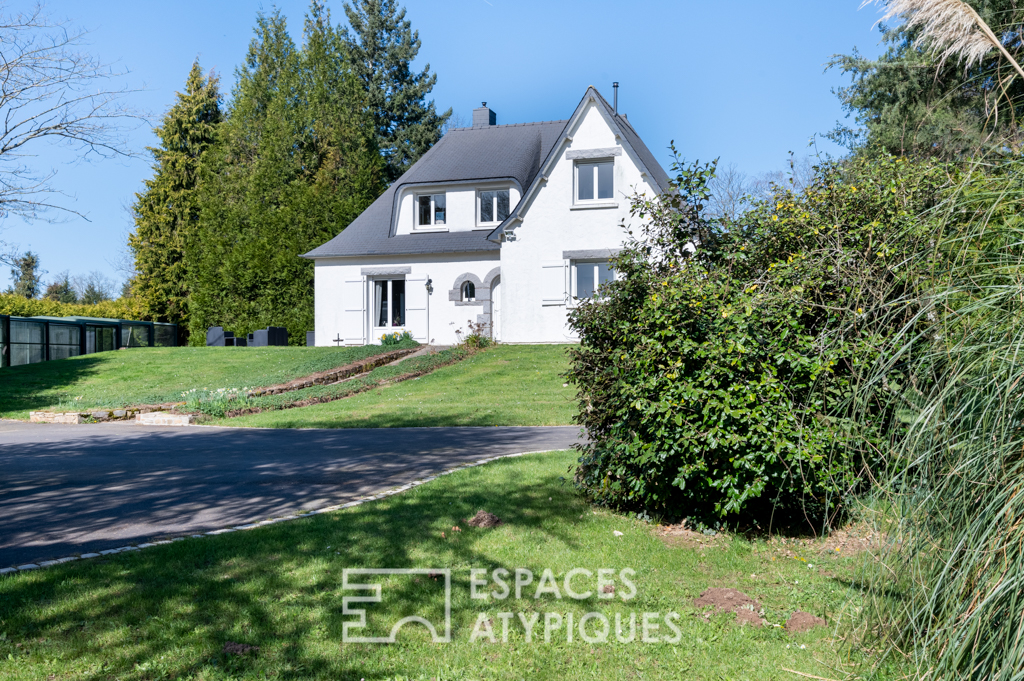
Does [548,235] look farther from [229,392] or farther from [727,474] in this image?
[727,474]

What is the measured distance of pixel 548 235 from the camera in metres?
23.8

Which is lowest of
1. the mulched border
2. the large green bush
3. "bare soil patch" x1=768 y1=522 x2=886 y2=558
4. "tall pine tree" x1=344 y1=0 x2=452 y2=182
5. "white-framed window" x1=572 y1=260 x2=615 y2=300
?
"bare soil patch" x1=768 y1=522 x2=886 y2=558

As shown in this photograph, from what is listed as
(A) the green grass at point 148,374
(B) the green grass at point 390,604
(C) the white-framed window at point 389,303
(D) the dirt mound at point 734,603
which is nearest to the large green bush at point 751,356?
(B) the green grass at point 390,604

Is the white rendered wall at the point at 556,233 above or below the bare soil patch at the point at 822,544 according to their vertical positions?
above

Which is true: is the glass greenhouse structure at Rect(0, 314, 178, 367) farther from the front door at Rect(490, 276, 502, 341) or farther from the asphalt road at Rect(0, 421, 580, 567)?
the front door at Rect(490, 276, 502, 341)

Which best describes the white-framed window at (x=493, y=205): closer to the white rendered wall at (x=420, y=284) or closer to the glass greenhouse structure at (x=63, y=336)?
the white rendered wall at (x=420, y=284)

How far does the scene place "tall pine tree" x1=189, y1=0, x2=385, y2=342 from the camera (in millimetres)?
31391

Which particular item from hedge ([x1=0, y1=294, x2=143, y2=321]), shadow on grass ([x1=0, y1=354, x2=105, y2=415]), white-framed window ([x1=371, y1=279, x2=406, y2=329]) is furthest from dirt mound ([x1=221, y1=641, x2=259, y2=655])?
hedge ([x1=0, y1=294, x2=143, y2=321])

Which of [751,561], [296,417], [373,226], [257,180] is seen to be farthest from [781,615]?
[257,180]

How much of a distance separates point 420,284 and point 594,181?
7.60 meters

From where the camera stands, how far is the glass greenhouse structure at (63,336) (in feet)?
82.9

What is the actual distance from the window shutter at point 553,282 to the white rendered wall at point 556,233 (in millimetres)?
48

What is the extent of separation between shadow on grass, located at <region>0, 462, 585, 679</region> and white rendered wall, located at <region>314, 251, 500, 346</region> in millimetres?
20346

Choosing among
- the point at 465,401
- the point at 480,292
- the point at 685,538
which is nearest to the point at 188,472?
the point at 685,538
